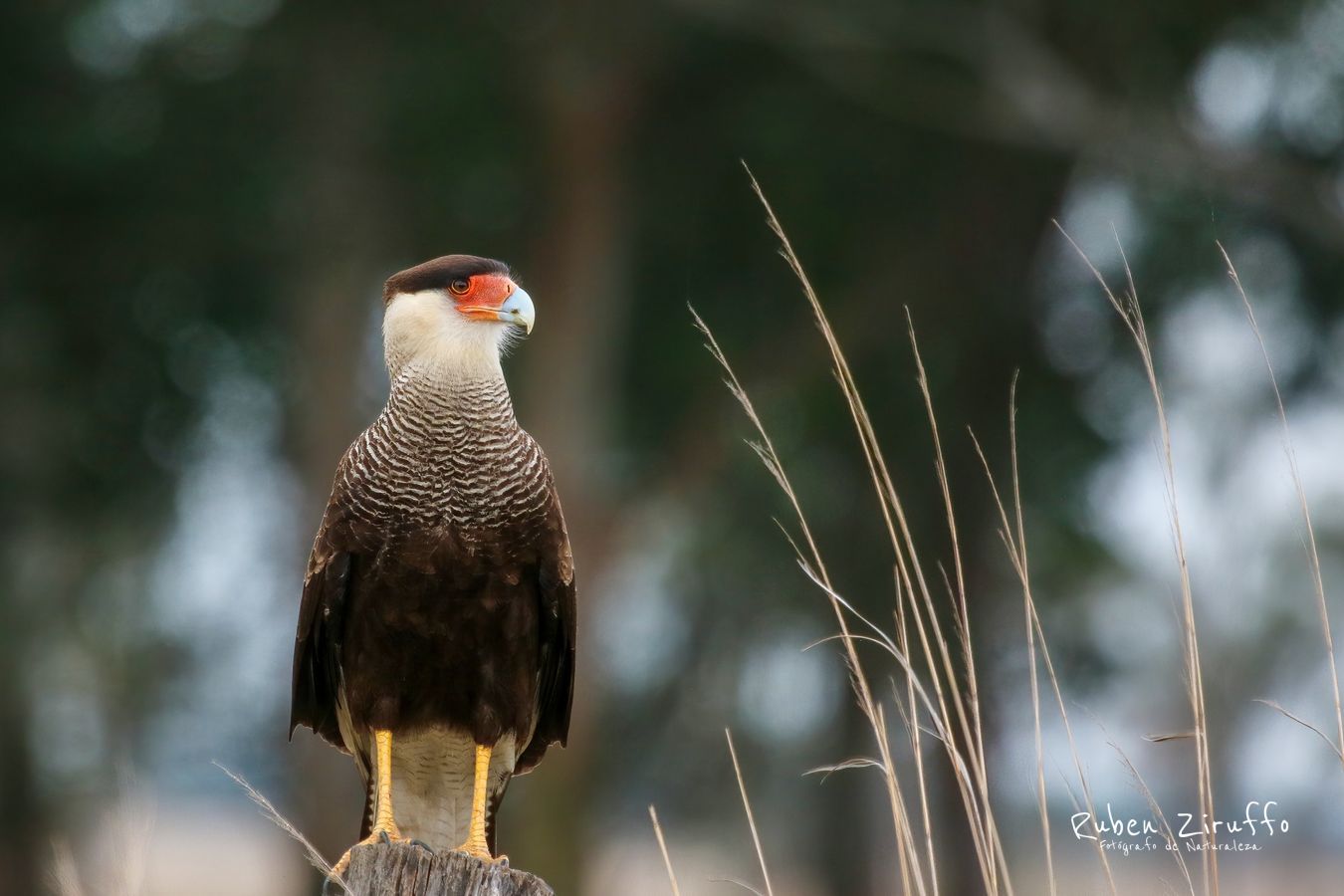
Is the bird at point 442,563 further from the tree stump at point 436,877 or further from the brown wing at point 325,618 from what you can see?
the tree stump at point 436,877

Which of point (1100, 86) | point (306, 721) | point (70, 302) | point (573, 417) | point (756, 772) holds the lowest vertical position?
point (756, 772)

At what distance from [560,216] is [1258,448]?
8124 millimetres

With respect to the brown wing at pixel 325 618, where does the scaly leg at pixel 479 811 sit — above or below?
below

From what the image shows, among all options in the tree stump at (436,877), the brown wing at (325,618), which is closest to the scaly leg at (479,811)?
the brown wing at (325,618)

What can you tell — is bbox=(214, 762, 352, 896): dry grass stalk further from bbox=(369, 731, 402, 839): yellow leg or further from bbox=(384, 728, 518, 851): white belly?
bbox=(384, 728, 518, 851): white belly

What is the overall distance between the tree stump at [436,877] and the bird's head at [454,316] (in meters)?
A: 1.44

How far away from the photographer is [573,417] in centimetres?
1212

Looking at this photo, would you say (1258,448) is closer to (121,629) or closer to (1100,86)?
(1100,86)

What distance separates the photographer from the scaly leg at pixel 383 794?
4.42 metres

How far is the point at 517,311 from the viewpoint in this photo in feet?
14.8

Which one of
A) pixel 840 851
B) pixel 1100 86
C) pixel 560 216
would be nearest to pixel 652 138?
pixel 560 216

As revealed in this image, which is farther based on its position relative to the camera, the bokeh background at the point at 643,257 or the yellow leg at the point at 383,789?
the bokeh background at the point at 643,257

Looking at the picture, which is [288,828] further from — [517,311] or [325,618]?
[517,311]

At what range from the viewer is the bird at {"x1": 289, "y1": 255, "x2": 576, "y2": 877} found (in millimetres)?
4395
